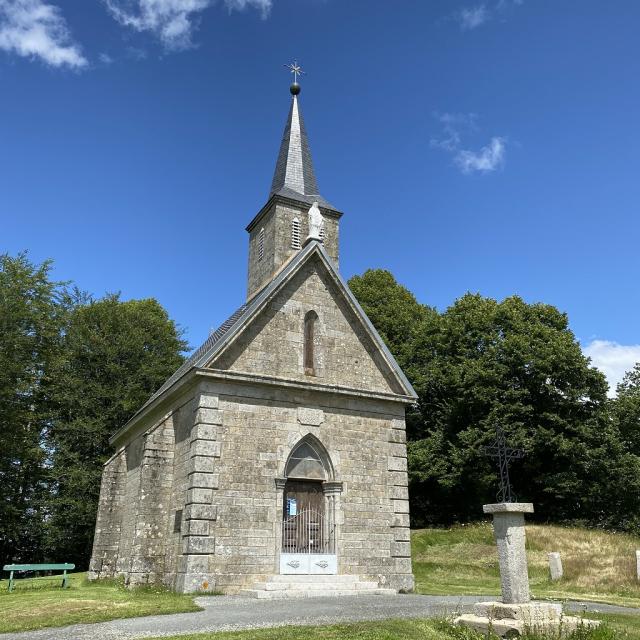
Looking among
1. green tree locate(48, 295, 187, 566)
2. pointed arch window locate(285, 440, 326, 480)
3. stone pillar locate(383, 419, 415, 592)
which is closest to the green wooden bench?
pointed arch window locate(285, 440, 326, 480)

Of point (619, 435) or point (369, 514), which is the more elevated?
point (619, 435)

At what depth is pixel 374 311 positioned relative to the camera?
42.1 metres

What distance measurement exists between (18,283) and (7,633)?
24.1m

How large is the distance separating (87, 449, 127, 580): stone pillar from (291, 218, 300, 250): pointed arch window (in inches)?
404

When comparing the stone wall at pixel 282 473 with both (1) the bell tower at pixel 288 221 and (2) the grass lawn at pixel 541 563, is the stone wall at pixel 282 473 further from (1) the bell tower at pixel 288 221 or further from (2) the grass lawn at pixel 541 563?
(1) the bell tower at pixel 288 221

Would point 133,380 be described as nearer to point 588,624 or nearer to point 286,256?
point 286,256

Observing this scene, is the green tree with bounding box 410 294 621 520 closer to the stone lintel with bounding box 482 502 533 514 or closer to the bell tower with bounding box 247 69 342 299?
the bell tower with bounding box 247 69 342 299

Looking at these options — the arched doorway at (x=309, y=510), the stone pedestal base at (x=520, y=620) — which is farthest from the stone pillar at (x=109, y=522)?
the stone pedestal base at (x=520, y=620)

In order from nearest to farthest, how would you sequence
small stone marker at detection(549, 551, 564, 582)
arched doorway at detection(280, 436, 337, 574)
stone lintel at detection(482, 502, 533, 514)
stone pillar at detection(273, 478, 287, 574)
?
stone lintel at detection(482, 502, 533, 514), stone pillar at detection(273, 478, 287, 574), arched doorway at detection(280, 436, 337, 574), small stone marker at detection(549, 551, 564, 582)

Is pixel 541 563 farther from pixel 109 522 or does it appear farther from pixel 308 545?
pixel 109 522

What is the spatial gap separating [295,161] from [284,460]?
13186 mm

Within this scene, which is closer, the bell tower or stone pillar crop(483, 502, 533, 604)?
stone pillar crop(483, 502, 533, 604)

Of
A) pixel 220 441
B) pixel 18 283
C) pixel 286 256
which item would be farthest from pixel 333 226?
pixel 18 283

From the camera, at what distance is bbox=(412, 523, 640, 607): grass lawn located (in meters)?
16.9
